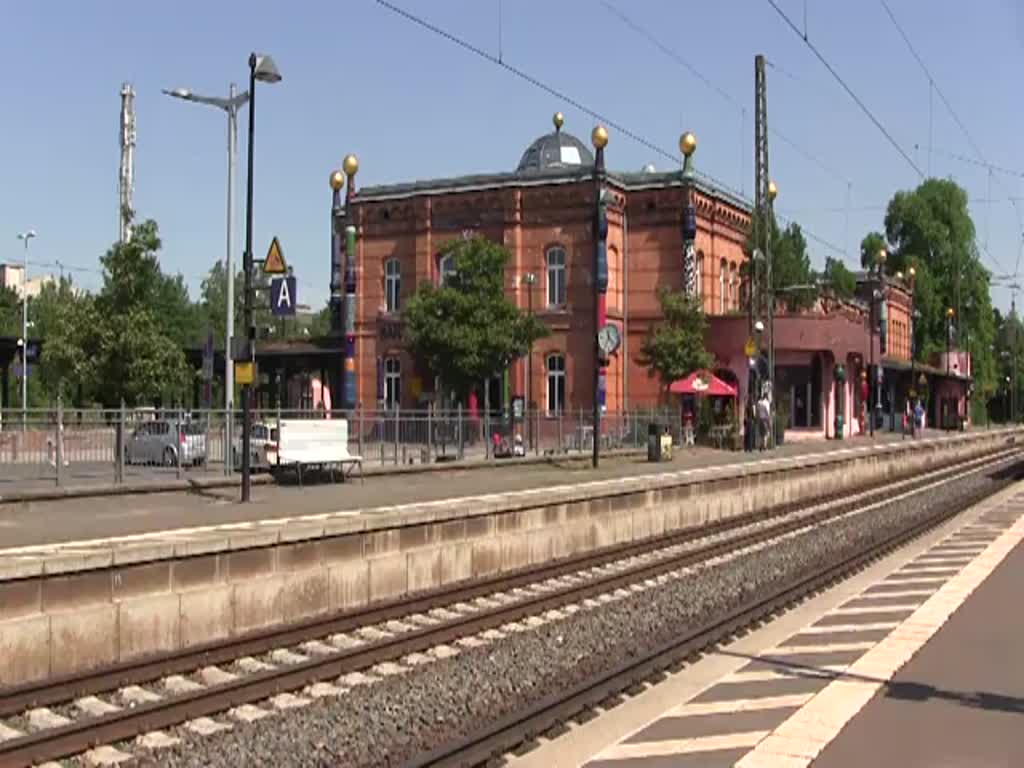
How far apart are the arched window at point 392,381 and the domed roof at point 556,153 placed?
512 inches

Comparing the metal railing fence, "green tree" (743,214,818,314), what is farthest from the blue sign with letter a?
"green tree" (743,214,818,314)

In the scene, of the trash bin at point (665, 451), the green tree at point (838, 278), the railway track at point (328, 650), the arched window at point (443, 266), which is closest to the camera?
the railway track at point (328, 650)

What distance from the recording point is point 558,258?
51969 mm

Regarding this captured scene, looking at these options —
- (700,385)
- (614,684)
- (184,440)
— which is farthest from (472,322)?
(614,684)

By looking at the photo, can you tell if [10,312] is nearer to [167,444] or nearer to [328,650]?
[167,444]

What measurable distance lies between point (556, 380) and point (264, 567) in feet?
128

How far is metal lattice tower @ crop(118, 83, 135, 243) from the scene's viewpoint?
2995 inches

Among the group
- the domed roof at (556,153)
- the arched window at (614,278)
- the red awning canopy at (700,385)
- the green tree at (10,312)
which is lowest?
the red awning canopy at (700,385)

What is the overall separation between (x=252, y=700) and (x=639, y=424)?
33.1m

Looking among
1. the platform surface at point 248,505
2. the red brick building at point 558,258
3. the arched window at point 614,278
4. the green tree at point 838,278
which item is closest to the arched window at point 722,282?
the red brick building at point 558,258

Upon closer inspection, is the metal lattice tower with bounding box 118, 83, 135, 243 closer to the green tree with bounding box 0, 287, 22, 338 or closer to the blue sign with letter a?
the green tree with bounding box 0, 287, 22, 338

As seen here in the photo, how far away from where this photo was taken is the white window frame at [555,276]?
170ft

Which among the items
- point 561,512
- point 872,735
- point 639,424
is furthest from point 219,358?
point 872,735

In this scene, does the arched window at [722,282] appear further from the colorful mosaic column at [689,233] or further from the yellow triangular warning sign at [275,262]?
the yellow triangular warning sign at [275,262]
